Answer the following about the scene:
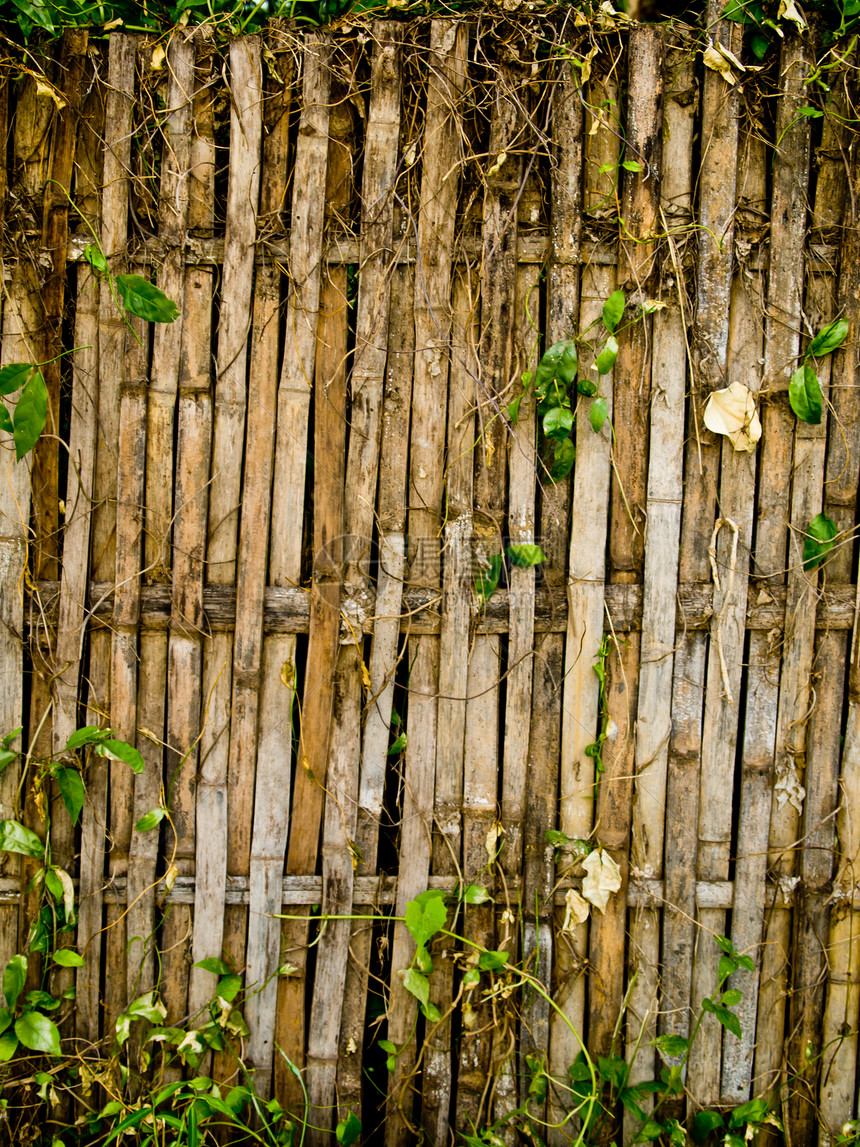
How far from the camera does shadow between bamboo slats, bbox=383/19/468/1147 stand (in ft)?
6.73

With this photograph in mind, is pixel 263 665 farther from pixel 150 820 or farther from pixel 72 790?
pixel 72 790

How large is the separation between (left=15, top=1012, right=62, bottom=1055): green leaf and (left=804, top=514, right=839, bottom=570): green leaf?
2.55m

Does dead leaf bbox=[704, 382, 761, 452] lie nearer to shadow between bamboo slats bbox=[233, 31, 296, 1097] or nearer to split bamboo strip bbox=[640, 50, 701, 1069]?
split bamboo strip bbox=[640, 50, 701, 1069]

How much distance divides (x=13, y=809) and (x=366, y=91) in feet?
7.70

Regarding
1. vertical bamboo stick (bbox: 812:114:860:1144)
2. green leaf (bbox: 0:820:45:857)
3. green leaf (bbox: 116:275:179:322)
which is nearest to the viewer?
green leaf (bbox: 116:275:179:322)

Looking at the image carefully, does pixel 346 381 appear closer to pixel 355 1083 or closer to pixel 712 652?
pixel 712 652

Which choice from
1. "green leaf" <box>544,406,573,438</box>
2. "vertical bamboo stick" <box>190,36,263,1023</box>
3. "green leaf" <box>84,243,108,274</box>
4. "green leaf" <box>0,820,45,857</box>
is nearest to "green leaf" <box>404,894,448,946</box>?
"vertical bamboo stick" <box>190,36,263,1023</box>

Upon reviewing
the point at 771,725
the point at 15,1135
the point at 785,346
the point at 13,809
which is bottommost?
the point at 15,1135

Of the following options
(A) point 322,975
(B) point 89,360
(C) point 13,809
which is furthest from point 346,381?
(A) point 322,975

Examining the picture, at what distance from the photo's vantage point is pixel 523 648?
2.08m

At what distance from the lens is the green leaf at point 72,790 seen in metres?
2.03

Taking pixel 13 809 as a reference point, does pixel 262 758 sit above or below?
above

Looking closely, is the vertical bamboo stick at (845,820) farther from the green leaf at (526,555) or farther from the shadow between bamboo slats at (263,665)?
the shadow between bamboo slats at (263,665)

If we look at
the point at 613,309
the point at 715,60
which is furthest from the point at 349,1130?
the point at 715,60
